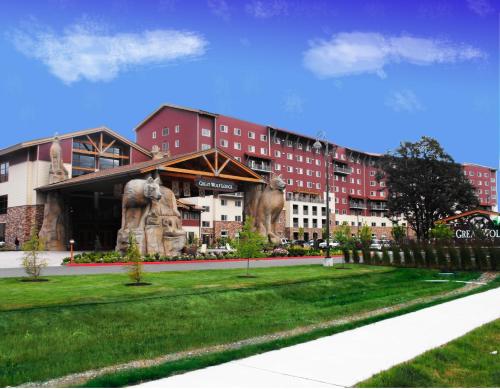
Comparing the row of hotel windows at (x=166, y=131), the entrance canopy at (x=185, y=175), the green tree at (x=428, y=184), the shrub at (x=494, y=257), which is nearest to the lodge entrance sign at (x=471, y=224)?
the green tree at (x=428, y=184)

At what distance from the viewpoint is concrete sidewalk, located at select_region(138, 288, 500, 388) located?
5.60 m

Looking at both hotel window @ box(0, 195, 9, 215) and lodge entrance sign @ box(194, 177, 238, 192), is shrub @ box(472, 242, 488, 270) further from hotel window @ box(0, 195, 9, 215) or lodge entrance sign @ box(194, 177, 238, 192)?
hotel window @ box(0, 195, 9, 215)

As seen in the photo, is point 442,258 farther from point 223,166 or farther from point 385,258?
point 223,166

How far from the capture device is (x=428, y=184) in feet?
194

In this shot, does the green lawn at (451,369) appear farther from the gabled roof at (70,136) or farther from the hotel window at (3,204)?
the hotel window at (3,204)

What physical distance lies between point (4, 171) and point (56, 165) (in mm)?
8078

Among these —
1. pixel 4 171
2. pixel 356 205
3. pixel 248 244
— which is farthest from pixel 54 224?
pixel 356 205

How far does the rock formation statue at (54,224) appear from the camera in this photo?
41.7m

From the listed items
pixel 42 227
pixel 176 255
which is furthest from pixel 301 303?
pixel 42 227

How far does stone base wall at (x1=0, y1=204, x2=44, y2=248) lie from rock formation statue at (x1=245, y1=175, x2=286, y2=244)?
63.3ft

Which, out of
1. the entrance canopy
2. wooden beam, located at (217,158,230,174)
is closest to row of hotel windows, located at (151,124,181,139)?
the entrance canopy

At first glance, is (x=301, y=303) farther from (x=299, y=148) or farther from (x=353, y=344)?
(x=299, y=148)

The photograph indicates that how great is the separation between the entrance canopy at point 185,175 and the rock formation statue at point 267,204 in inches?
39.0

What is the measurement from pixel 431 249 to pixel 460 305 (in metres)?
13.3
